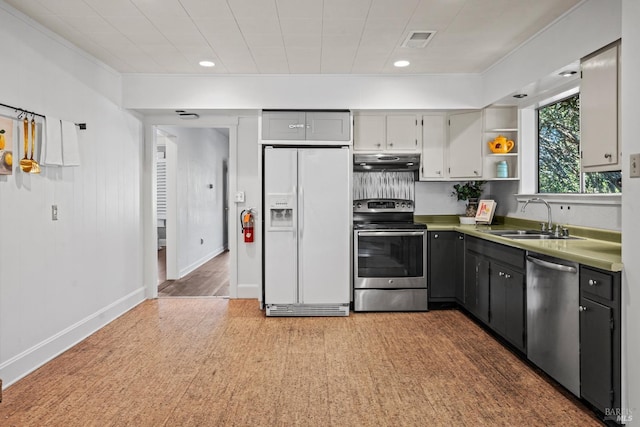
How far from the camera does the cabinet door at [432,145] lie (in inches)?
187

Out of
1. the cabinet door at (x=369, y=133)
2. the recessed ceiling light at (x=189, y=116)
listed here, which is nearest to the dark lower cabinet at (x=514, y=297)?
the cabinet door at (x=369, y=133)

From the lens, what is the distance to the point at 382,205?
4938 millimetres

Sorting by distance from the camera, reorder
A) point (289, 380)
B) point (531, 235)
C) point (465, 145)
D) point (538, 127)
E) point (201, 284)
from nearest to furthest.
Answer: point (289, 380) → point (531, 235) → point (538, 127) → point (465, 145) → point (201, 284)

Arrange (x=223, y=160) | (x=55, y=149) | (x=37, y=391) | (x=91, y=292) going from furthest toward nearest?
(x=223, y=160), (x=91, y=292), (x=55, y=149), (x=37, y=391)

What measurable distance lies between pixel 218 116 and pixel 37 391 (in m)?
3.28

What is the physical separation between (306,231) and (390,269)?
37.6 inches

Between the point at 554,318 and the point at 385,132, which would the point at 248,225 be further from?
the point at 554,318

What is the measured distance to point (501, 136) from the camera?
4.52 metres

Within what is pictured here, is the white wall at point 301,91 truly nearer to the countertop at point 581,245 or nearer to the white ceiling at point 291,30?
the white ceiling at point 291,30

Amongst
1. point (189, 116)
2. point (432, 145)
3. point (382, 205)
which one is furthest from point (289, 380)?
point (189, 116)

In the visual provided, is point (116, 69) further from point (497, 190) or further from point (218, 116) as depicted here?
point (497, 190)

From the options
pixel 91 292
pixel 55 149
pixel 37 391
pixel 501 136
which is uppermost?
Result: pixel 501 136

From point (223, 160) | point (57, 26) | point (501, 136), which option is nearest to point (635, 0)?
point (501, 136)

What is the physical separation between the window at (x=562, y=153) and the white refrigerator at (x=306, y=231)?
1.90m
